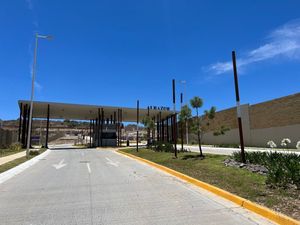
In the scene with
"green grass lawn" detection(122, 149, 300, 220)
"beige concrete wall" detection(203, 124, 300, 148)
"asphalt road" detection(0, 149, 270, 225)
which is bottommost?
"asphalt road" detection(0, 149, 270, 225)

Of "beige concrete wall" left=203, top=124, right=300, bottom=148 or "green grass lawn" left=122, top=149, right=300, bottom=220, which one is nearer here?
"green grass lawn" left=122, top=149, right=300, bottom=220

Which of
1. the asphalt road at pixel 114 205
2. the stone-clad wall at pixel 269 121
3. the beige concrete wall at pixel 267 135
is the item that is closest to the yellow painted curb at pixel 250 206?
the asphalt road at pixel 114 205

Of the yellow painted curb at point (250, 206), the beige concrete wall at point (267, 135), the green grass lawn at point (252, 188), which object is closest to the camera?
the yellow painted curb at point (250, 206)

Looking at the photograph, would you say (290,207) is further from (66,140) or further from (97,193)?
(66,140)

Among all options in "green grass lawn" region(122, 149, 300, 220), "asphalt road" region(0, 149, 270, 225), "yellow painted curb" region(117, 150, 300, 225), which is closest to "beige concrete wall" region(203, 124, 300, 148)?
"green grass lawn" region(122, 149, 300, 220)

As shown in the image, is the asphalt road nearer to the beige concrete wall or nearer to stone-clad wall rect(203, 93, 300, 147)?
the beige concrete wall

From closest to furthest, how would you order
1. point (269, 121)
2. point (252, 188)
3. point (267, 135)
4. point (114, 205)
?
1. point (114, 205)
2. point (252, 188)
3. point (269, 121)
4. point (267, 135)

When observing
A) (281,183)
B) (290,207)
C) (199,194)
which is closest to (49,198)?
(199,194)

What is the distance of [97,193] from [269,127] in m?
31.5

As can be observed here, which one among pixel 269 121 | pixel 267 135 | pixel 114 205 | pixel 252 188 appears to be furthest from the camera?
pixel 267 135

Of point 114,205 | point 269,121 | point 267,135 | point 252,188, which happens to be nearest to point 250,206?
point 252,188

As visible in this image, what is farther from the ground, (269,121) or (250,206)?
(269,121)

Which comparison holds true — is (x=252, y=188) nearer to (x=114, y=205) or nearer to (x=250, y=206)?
(x=250, y=206)

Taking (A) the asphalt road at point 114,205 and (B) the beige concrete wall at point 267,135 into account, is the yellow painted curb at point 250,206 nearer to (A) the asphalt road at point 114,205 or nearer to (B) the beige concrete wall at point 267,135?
(A) the asphalt road at point 114,205
